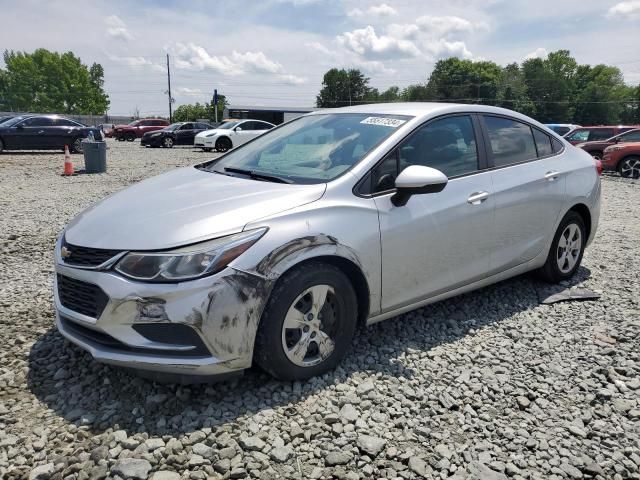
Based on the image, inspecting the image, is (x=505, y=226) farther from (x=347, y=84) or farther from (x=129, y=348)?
(x=347, y=84)

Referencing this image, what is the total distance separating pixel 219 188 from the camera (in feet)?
10.6

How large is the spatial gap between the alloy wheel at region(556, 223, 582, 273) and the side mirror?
205 centimetres

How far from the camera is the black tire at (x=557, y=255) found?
15.0ft

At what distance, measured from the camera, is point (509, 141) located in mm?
4211

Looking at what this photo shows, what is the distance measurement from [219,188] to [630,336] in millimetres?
3101

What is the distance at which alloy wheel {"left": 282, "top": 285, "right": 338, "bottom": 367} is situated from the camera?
9.36 feet

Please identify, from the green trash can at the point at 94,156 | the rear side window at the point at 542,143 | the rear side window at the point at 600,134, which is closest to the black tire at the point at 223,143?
the green trash can at the point at 94,156

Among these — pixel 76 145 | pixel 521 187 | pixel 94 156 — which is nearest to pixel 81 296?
pixel 521 187

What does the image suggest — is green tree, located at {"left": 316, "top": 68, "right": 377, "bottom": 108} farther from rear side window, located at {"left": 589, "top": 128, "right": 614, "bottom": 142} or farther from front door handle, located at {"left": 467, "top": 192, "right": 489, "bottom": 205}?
front door handle, located at {"left": 467, "top": 192, "right": 489, "bottom": 205}

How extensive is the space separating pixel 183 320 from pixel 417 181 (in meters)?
1.56

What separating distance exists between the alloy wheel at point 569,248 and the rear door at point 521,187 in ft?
1.00

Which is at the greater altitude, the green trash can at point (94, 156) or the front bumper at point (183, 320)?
the green trash can at point (94, 156)

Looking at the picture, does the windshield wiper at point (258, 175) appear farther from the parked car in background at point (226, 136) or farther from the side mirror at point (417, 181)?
the parked car in background at point (226, 136)

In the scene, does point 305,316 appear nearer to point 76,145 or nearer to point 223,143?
point 76,145
